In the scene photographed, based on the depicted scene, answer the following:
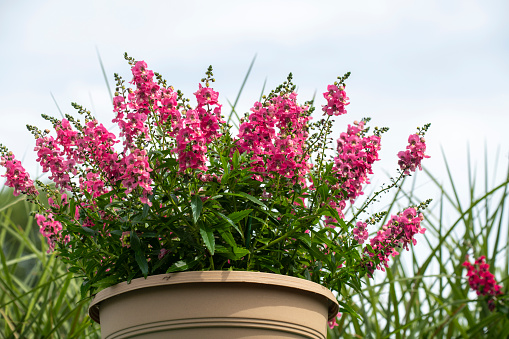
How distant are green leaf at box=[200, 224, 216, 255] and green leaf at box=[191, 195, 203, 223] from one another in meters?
0.05

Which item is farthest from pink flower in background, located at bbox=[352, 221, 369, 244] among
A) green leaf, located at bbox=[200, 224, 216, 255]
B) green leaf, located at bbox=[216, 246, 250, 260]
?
green leaf, located at bbox=[200, 224, 216, 255]

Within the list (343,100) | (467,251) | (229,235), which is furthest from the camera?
(467,251)

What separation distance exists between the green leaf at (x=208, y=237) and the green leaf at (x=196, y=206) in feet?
0.15

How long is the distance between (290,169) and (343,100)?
0.32 meters

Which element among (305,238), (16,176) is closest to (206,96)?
(305,238)

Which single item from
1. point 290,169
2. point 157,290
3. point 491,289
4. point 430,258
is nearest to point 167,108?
point 290,169

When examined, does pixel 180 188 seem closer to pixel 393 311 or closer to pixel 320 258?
pixel 320 258

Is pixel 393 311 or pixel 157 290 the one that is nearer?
pixel 157 290

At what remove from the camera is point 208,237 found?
5.41 feet

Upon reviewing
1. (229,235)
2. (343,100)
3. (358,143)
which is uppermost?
(343,100)

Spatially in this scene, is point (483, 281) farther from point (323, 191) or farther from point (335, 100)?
point (335, 100)

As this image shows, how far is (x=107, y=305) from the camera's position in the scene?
6.25 feet

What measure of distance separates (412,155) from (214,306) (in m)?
0.90

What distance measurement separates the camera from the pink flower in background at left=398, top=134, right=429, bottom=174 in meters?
1.97
